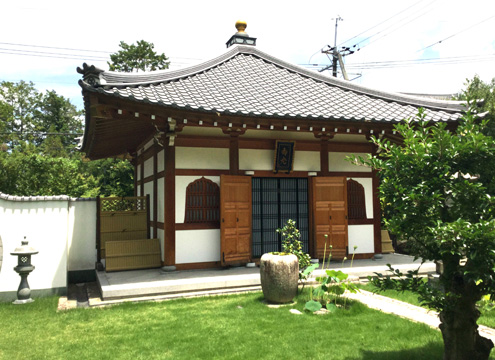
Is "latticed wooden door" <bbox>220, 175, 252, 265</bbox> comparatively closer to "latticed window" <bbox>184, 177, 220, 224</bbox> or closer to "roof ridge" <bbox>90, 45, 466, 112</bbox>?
"latticed window" <bbox>184, 177, 220, 224</bbox>

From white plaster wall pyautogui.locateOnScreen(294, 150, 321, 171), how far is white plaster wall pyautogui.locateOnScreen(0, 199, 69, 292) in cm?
553

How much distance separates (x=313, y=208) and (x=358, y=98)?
3595 mm

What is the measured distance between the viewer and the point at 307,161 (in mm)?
10062

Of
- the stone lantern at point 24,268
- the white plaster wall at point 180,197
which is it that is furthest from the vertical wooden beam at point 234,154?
the stone lantern at point 24,268

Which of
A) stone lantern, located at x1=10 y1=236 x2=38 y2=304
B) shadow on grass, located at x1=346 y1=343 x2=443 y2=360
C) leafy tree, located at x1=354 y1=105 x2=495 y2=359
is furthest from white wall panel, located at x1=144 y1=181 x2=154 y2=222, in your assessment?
leafy tree, located at x1=354 y1=105 x2=495 y2=359

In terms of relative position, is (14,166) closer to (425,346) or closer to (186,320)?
(186,320)

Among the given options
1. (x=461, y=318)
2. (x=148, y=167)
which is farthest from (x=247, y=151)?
(x=461, y=318)

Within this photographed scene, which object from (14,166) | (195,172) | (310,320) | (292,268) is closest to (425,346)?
(310,320)

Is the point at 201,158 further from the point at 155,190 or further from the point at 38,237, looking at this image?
the point at 38,237

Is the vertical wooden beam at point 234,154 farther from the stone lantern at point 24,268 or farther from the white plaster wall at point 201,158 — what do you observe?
the stone lantern at point 24,268

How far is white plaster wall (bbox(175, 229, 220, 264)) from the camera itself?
8852 millimetres

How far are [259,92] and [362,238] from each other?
190 inches

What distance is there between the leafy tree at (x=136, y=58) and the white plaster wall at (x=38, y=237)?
21352 millimetres

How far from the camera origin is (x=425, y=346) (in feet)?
14.6
